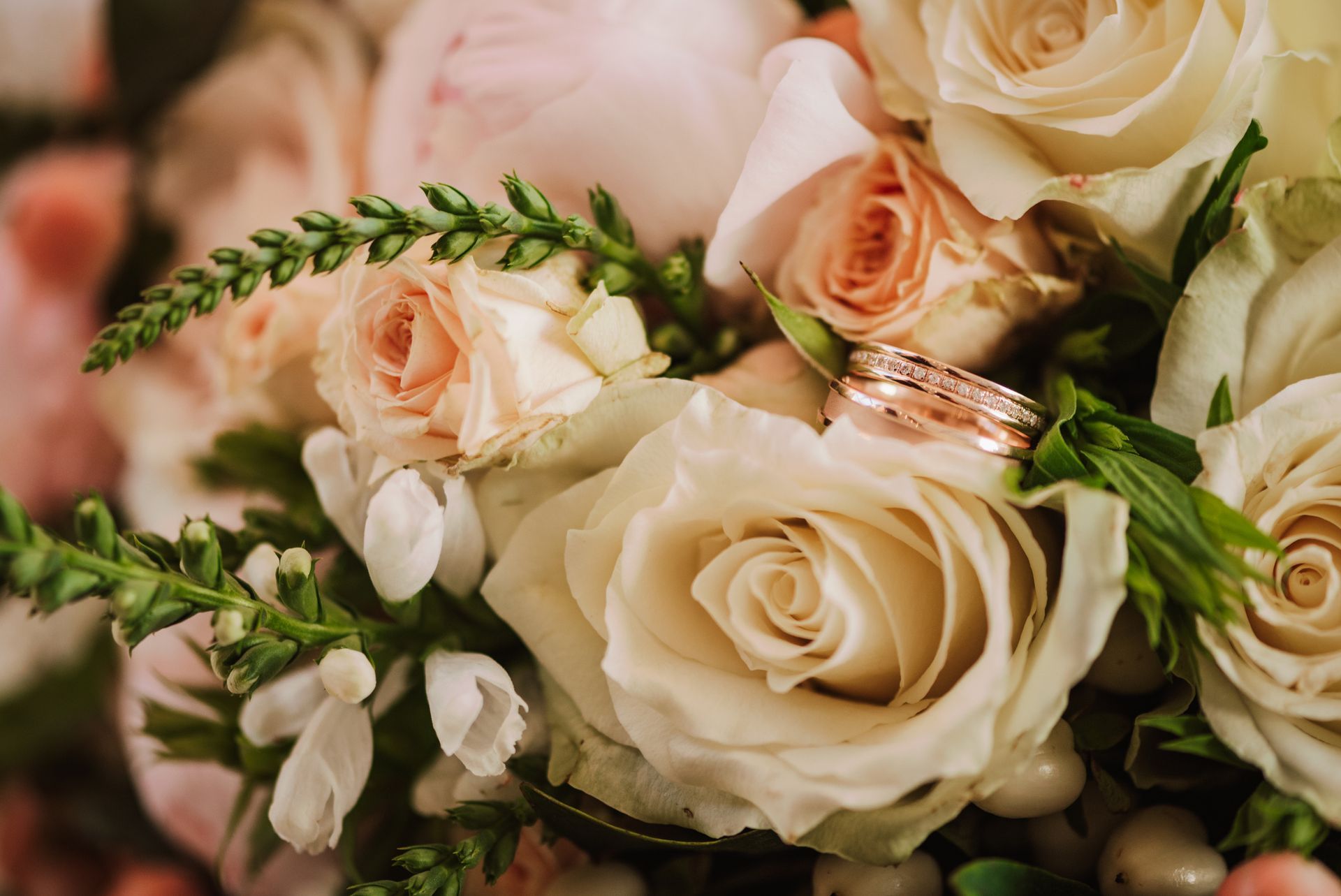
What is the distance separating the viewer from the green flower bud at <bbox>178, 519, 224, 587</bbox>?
0.40 metres

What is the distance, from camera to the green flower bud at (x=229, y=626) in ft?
1.28

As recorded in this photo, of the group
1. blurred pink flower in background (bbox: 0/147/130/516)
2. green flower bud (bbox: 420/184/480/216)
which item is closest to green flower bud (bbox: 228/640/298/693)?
green flower bud (bbox: 420/184/480/216)

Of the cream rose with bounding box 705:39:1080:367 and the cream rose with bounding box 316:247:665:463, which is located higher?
the cream rose with bounding box 705:39:1080:367

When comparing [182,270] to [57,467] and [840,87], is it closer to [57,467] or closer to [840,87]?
[840,87]

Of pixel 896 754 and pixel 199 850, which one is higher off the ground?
pixel 896 754

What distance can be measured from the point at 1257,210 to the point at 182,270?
0.49 m

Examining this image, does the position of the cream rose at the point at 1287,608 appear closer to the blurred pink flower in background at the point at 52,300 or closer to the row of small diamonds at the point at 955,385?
the row of small diamonds at the point at 955,385

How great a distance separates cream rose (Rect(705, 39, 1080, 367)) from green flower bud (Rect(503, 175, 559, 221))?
0.09 metres

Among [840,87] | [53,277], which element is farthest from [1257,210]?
[53,277]

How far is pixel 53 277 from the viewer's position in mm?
915

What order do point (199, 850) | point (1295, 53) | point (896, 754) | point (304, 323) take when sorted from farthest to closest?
1. point (199, 850)
2. point (304, 323)
3. point (1295, 53)
4. point (896, 754)

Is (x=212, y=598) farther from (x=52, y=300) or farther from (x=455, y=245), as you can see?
(x=52, y=300)

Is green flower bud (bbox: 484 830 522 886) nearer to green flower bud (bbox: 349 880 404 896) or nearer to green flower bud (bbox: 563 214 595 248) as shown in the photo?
green flower bud (bbox: 349 880 404 896)

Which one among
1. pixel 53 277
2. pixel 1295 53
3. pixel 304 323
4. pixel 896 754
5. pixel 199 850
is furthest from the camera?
pixel 53 277
